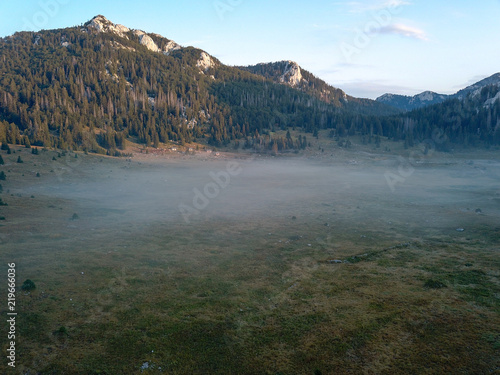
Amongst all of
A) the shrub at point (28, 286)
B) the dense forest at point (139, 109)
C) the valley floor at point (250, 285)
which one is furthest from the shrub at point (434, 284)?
the dense forest at point (139, 109)

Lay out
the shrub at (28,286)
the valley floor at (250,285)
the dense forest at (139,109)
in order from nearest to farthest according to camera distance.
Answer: the valley floor at (250,285), the shrub at (28,286), the dense forest at (139,109)

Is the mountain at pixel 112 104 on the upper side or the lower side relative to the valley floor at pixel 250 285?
upper

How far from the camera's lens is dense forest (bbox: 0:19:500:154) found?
360ft

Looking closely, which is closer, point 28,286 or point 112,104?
point 28,286

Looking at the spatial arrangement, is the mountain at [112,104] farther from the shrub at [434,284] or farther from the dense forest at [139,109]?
the shrub at [434,284]

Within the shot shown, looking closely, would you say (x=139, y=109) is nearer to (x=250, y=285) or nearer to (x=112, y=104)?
(x=112, y=104)

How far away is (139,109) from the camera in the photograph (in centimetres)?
14638

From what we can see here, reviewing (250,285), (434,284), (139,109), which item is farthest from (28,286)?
(139,109)

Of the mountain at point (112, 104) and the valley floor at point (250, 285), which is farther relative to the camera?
the mountain at point (112, 104)

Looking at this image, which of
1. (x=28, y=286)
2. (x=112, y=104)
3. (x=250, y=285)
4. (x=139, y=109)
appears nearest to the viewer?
(x=28, y=286)

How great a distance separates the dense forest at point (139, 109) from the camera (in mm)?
109750

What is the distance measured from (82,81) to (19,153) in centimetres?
9854

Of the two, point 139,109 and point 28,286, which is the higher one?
point 139,109

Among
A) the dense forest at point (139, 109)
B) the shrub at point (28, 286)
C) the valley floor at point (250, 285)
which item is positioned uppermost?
the dense forest at point (139, 109)
